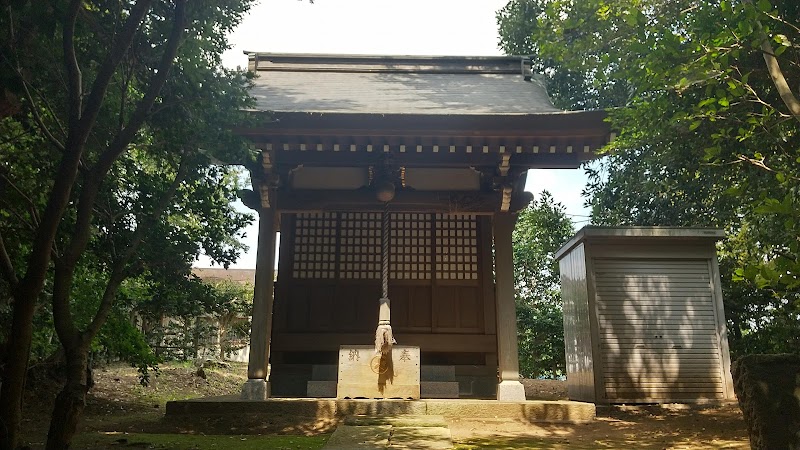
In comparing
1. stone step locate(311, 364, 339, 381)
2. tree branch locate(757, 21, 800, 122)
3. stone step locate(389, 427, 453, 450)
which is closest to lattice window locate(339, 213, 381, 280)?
stone step locate(311, 364, 339, 381)

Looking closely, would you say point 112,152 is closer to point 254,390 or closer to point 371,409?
point 254,390

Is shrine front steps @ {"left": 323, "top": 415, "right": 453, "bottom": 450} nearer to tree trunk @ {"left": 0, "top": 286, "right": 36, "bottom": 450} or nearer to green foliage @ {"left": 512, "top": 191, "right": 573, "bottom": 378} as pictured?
tree trunk @ {"left": 0, "top": 286, "right": 36, "bottom": 450}

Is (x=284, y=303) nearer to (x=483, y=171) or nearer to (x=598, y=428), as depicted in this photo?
(x=483, y=171)

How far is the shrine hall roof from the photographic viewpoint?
27.4 feet

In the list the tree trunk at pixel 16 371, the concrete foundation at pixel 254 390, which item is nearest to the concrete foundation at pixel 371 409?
the concrete foundation at pixel 254 390

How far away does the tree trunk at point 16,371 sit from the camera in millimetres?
3357

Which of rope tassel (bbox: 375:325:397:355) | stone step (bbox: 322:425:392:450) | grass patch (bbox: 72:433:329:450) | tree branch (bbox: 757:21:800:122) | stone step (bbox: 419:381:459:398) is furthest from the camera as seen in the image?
stone step (bbox: 419:381:459:398)

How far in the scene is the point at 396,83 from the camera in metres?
10.4

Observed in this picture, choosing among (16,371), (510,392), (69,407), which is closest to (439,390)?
(510,392)

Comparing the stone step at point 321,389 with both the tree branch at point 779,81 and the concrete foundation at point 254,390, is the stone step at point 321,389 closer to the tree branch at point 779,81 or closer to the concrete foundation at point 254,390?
the concrete foundation at point 254,390

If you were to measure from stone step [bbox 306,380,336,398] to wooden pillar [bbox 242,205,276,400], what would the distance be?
2.66ft

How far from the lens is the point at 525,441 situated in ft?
17.7

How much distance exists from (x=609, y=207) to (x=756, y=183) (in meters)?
7.00

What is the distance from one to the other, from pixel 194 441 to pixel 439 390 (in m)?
3.78
